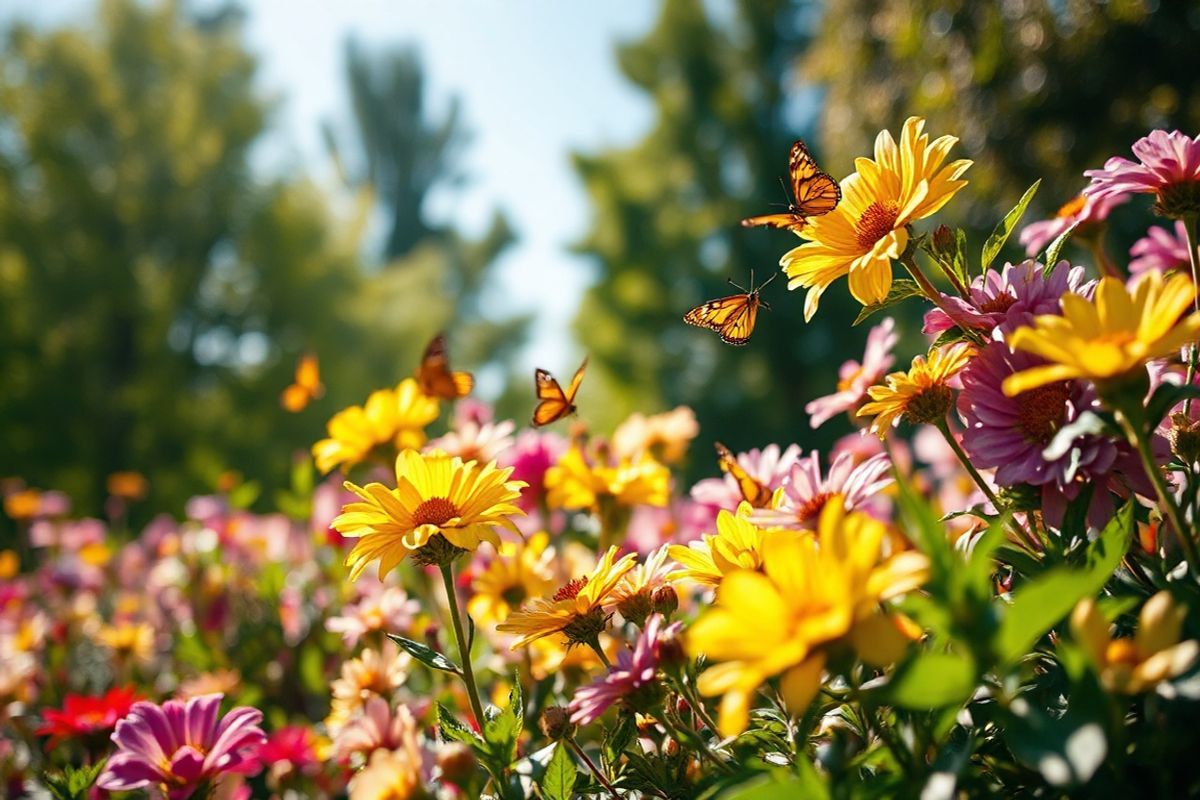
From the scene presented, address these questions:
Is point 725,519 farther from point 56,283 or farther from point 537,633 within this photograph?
point 56,283

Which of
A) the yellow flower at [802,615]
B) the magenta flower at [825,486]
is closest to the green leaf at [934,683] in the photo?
the yellow flower at [802,615]

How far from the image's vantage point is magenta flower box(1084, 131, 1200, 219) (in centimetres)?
63

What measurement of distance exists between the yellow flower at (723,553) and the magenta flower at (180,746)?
38 centimetres

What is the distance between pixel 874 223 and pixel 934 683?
391 millimetres

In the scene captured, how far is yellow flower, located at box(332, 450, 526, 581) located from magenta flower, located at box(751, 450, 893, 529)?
22cm

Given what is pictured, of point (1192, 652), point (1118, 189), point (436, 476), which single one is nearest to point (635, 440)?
point (436, 476)

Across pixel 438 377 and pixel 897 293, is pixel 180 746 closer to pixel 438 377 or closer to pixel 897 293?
pixel 438 377

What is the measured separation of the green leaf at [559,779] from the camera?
0.53 m

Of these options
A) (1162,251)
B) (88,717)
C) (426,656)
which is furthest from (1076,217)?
(88,717)

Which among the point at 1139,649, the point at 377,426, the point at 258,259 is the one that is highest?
the point at 258,259

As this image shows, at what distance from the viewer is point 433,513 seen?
68 cm

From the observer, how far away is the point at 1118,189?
2.15ft

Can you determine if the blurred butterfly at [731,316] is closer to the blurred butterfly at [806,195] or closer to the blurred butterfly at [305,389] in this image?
the blurred butterfly at [806,195]

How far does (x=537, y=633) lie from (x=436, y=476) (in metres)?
0.15
